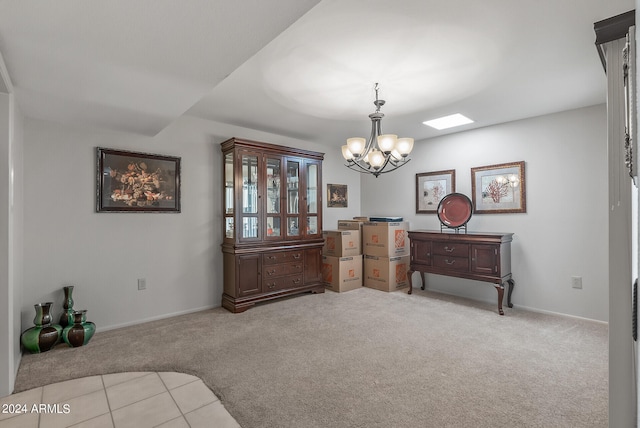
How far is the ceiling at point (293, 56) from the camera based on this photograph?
1.44 m

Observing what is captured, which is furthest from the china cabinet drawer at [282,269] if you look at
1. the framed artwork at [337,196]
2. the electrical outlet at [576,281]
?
the electrical outlet at [576,281]

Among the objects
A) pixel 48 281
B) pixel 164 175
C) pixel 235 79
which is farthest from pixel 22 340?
pixel 235 79

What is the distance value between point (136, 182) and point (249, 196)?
124cm

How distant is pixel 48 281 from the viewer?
2.93 metres

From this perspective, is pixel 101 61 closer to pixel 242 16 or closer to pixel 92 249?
pixel 242 16

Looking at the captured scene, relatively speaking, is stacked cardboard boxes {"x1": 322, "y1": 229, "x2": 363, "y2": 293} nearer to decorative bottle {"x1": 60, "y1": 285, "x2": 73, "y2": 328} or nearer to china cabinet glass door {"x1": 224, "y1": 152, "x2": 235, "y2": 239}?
china cabinet glass door {"x1": 224, "y1": 152, "x2": 235, "y2": 239}

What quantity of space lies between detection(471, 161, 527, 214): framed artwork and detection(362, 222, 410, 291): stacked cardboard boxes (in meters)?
1.16

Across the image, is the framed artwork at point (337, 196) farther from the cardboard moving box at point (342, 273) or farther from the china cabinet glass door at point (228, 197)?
the china cabinet glass door at point (228, 197)

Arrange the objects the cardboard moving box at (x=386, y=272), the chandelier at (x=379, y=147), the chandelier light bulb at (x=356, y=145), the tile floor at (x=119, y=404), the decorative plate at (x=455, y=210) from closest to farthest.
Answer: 1. the tile floor at (x=119, y=404)
2. the chandelier at (x=379, y=147)
3. the chandelier light bulb at (x=356, y=145)
4. the decorative plate at (x=455, y=210)
5. the cardboard moving box at (x=386, y=272)

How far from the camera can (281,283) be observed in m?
4.12

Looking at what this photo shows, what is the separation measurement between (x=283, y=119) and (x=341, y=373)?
2.90 meters

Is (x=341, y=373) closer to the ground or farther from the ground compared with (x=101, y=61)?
closer to the ground

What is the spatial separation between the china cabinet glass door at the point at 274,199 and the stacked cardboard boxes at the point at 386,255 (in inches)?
61.2

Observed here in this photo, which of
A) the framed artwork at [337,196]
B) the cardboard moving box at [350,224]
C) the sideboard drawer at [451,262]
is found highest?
the framed artwork at [337,196]
